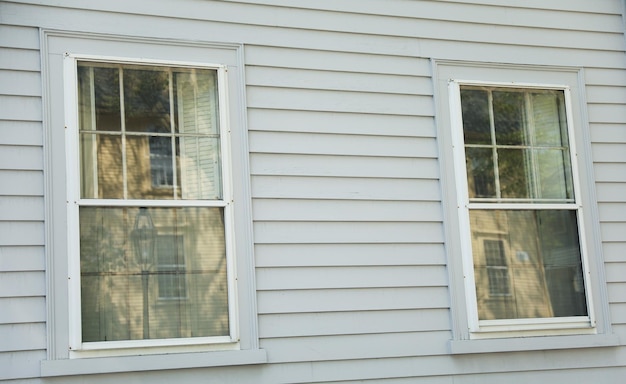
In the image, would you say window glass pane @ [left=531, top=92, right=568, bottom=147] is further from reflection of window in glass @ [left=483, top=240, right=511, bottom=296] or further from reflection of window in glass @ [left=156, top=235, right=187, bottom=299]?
reflection of window in glass @ [left=156, top=235, right=187, bottom=299]

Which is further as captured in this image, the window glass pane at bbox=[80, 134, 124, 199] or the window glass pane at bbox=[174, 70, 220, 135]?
the window glass pane at bbox=[174, 70, 220, 135]

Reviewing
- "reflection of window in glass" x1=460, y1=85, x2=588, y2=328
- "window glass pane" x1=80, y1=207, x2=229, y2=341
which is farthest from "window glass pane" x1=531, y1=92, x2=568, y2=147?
"window glass pane" x1=80, y1=207, x2=229, y2=341

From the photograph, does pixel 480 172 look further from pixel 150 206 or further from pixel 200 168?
pixel 150 206

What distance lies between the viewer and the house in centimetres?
497

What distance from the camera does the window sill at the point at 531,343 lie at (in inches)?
222

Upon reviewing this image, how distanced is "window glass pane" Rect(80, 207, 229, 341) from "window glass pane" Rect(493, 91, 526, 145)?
2.07 metres

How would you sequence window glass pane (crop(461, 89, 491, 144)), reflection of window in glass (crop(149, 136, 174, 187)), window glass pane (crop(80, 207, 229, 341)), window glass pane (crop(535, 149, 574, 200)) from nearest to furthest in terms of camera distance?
1. window glass pane (crop(80, 207, 229, 341))
2. reflection of window in glass (crop(149, 136, 174, 187))
3. window glass pane (crop(461, 89, 491, 144))
4. window glass pane (crop(535, 149, 574, 200))

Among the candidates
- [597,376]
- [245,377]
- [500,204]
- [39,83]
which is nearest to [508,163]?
[500,204]

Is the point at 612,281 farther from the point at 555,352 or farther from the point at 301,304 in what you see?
the point at 301,304

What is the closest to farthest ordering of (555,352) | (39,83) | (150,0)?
(39,83)
(150,0)
(555,352)

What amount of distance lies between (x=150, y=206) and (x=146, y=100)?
0.64 metres

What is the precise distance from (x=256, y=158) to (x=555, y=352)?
2359mm

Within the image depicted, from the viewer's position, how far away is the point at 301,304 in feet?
17.6

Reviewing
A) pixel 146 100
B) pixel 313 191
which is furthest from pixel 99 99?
pixel 313 191
